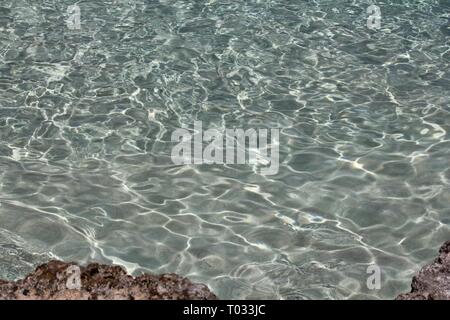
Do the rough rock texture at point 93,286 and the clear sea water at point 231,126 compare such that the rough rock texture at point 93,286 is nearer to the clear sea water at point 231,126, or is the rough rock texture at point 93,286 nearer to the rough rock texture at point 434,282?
the clear sea water at point 231,126

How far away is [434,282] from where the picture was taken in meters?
4.61

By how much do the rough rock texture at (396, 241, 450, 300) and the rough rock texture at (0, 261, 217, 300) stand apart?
136 centimetres

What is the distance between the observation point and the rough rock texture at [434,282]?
14.4ft

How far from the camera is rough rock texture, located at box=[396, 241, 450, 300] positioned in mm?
4379

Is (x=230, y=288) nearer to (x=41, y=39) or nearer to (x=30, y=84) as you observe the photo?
(x=30, y=84)

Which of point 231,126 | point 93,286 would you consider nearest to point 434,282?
point 93,286

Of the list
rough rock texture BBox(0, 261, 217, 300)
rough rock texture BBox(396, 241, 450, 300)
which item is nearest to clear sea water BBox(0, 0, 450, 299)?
rough rock texture BBox(396, 241, 450, 300)

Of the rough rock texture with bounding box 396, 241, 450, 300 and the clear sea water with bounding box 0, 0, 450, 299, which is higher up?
the clear sea water with bounding box 0, 0, 450, 299

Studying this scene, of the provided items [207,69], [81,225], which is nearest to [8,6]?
[207,69]

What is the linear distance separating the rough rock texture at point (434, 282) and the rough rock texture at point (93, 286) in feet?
4.46

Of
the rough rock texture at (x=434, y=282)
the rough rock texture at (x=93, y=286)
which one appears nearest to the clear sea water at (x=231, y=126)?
the rough rock texture at (x=434, y=282)

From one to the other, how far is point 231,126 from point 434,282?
3694mm

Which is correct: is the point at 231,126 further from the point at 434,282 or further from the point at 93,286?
the point at 93,286

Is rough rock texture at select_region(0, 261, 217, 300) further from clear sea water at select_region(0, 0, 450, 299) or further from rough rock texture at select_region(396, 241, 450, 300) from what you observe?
rough rock texture at select_region(396, 241, 450, 300)
